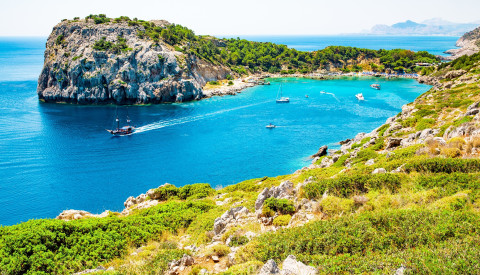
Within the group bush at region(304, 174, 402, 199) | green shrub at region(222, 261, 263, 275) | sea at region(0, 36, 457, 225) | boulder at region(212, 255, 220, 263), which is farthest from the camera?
sea at region(0, 36, 457, 225)

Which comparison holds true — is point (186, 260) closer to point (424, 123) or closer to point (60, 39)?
point (424, 123)

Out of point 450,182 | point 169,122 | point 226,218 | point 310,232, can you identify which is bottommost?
point 169,122

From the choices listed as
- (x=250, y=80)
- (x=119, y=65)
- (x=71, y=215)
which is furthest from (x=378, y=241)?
(x=250, y=80)

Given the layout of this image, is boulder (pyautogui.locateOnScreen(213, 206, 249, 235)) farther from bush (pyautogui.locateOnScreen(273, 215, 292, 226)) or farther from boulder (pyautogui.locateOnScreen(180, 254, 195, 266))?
boulder (pyautogui.locateOnScreen(180, 254, 195, 266))

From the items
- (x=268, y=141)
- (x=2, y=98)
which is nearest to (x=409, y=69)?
(x=268, y=141)

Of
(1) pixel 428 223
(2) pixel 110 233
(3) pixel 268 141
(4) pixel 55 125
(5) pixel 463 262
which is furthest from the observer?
(4) pixel 55 125

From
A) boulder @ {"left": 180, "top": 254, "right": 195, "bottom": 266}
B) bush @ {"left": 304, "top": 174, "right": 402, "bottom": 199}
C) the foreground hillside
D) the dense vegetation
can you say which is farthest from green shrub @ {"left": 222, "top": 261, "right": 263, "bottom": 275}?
the dense vegetation

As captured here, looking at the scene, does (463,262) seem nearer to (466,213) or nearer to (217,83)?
(466,213)
